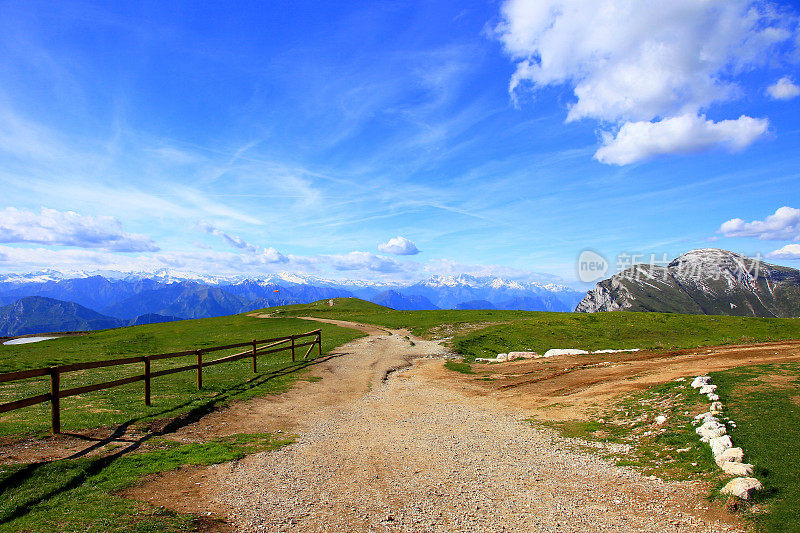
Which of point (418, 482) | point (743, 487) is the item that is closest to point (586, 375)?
point (743, 487)

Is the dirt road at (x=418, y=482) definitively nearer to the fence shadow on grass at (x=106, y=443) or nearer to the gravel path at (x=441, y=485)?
the gravel path at (x=441, y=485)

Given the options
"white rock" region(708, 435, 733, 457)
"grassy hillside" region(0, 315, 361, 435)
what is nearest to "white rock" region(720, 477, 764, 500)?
"white rock" region(708, 435, 733, 457)

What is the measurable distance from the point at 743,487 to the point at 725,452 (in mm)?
2405

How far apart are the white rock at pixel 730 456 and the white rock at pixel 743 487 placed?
1.44m

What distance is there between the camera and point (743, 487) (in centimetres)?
925

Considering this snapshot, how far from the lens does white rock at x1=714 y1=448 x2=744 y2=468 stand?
10836mm

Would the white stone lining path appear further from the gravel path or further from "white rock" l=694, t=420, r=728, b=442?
the gravel path

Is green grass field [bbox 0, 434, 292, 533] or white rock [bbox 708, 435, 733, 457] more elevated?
green grass field [bbox 0, 434, 292, 533]

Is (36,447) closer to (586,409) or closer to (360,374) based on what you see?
(360,374)

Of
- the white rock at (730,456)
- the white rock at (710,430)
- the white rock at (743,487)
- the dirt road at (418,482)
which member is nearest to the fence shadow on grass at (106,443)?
the dirt road at (418,482)

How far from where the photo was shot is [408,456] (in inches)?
531

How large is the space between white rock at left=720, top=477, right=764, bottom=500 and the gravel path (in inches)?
29.2

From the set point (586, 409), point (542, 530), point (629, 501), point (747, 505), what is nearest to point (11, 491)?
point (542, 530)

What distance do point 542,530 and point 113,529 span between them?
8.95 metres
